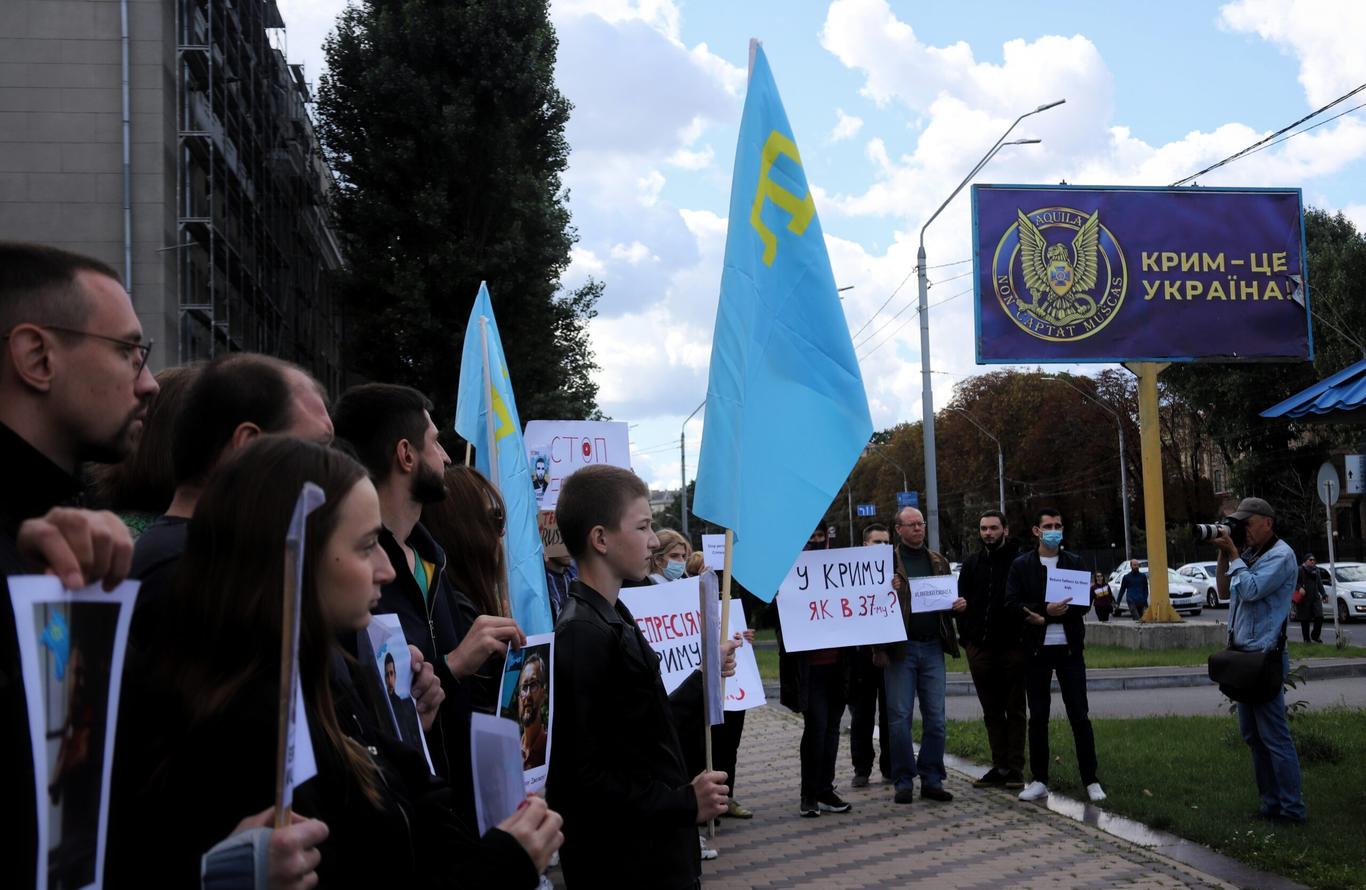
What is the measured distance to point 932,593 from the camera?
401 inches

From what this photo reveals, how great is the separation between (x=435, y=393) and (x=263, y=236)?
931 cm

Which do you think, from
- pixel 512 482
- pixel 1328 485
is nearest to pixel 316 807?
pixel 512 482

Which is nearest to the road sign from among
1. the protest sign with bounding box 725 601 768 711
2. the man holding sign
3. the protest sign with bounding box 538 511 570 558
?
the man holding sign

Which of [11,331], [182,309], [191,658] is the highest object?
[182,309]

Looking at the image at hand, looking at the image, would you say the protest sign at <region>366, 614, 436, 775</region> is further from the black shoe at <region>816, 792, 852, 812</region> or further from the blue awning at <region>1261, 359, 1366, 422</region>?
the black shoe at <region>816, 792, 852, 812</region>

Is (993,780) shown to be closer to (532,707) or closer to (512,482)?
(512,482)

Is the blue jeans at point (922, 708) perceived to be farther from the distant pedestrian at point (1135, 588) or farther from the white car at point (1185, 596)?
the white car at point (1185, 596)

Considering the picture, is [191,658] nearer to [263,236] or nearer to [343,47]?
[343,47]

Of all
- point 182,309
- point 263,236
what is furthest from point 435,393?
point 263,236

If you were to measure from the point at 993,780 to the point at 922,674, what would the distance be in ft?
3.47

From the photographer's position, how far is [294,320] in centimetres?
3688

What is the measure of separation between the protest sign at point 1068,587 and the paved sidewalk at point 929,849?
Answer: 4.88 ft

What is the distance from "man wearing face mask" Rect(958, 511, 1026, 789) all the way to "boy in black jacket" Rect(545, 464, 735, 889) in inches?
275

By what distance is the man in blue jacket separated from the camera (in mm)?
8102
